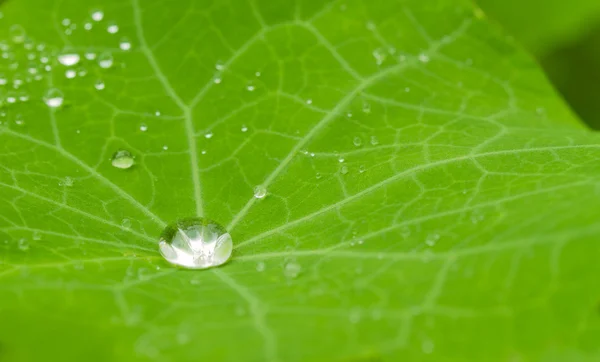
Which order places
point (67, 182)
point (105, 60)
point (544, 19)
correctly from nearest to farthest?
1. point (67, 182)
2. point (105, 60)
3. point (544, 19)

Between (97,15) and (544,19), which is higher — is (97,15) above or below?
below

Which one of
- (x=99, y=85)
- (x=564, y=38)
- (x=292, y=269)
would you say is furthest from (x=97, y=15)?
(x=564, y=38)

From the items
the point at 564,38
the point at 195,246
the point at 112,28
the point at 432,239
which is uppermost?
the point at 564,38

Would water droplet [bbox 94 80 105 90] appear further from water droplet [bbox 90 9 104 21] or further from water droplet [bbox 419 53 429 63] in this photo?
water droplet [bbox 419 53 429 63]

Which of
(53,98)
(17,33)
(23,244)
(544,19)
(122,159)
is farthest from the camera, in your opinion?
(544,19)

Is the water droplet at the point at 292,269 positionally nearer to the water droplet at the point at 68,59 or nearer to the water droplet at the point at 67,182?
the water droplet at the point at 67,182

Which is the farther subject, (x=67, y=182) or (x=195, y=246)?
(x=67, y=182)

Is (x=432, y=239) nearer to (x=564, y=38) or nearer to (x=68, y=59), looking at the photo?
(x=68, y=59)

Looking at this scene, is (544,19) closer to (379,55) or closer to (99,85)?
(379,55)

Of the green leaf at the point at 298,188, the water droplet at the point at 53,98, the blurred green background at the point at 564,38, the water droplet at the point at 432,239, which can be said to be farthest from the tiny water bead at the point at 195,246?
the blurred green background at the point at 564,38
